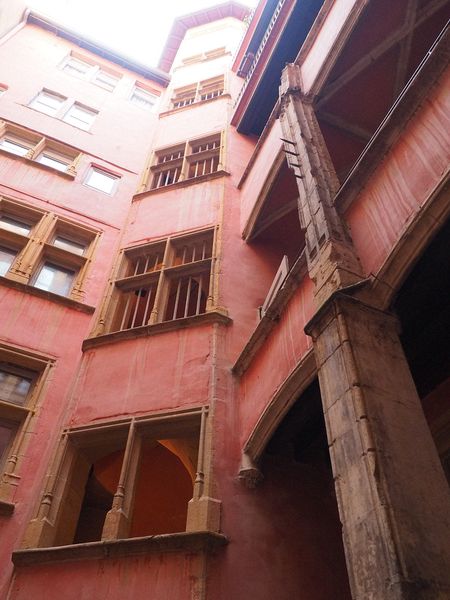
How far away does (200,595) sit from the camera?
13.7 feet

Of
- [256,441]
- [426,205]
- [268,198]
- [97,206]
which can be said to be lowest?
[256,441]

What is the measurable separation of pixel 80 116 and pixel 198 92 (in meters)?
3.84

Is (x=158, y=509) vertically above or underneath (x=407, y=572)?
above

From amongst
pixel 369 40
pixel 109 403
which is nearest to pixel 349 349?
pixel 109 403

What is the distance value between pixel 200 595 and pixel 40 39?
649 inches

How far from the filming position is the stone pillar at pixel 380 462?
2369 mm

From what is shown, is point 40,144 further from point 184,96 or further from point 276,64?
point 184,96

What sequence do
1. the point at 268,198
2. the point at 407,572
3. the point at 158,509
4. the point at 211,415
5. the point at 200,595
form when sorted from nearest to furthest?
the point at 407,572 < the point at 200,595 < the point at 211,415 < the point at 268,198 < the point at 158,509

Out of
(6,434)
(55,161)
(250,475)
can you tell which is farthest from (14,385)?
(55,161)

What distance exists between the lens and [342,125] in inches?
285

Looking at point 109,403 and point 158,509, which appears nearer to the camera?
point 109,403

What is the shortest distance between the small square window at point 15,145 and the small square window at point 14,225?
7.26 feet

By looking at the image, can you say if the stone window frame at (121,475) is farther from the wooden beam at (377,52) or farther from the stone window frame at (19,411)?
the wooden beam at (377,52)

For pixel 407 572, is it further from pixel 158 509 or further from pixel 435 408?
pixel 158 509
